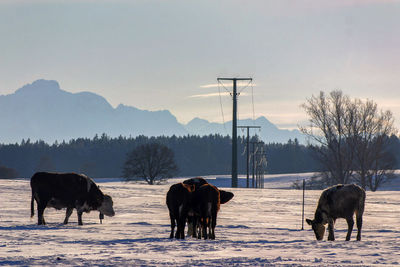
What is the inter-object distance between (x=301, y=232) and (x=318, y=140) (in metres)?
60.3

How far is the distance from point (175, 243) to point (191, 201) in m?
2.12

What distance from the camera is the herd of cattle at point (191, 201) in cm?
1720

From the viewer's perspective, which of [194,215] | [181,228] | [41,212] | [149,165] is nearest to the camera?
[181,228]

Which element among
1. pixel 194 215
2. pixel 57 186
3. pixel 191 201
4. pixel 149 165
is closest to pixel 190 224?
pixel 194 215

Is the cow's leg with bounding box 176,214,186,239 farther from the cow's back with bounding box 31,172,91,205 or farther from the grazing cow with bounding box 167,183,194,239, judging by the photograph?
the cow's back with bounding box 31,172,91,205

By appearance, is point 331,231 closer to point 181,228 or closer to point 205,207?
point 205,207

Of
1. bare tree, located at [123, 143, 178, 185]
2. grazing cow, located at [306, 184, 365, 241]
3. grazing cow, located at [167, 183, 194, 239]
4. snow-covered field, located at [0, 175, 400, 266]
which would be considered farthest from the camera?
bare tree, located at [123, 143, 178, 185]

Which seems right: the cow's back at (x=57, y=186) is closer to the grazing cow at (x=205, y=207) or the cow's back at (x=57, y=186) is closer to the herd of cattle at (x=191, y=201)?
the herd of cattle at (x=191, y=201)

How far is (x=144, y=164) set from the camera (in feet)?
394

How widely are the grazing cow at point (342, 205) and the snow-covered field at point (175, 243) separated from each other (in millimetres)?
554

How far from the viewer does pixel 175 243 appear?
15.5 metres

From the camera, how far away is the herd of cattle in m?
17.2

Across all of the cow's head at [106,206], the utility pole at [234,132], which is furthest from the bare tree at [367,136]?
the cow's head at [106,206]

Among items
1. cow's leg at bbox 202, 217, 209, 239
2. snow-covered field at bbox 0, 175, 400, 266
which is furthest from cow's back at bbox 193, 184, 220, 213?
snow-covered field at bbox 0, 175, 400, 266
